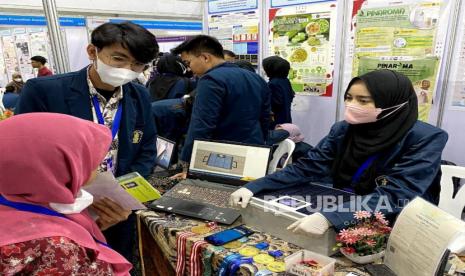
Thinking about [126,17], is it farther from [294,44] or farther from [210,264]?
[210,264]

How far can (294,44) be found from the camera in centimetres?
320

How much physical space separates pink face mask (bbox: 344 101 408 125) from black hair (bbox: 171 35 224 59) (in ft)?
3.53

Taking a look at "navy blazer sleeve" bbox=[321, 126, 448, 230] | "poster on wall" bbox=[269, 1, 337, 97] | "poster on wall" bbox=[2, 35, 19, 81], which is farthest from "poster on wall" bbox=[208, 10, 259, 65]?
"poster on wall" bbox=[2, 35, 19, 81]

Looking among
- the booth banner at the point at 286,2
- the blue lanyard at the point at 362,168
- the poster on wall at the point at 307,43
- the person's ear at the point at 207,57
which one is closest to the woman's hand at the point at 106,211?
the blue lanyard at the point at 362,168

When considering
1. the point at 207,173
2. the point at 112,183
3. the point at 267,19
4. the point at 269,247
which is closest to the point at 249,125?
the point at 207,173

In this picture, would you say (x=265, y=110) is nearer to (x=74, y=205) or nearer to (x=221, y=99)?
(x=221, y=99)

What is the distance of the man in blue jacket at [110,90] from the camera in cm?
142

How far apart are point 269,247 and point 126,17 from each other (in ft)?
16.7

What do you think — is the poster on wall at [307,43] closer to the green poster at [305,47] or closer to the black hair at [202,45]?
the green poster at [305,47]

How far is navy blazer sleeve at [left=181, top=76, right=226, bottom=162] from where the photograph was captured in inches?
81.4

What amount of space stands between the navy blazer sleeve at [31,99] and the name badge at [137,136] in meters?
0.39

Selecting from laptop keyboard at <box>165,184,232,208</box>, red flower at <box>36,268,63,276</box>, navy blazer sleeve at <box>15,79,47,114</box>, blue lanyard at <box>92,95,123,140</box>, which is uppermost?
navy blazer sleeve at <box>15,79,47,114</box>

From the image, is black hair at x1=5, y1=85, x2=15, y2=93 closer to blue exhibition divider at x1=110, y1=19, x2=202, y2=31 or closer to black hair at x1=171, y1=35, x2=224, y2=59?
blue exhibition divider at x1=110, y1=19, x2=202, y2=31

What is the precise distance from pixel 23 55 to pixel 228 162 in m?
4.61
